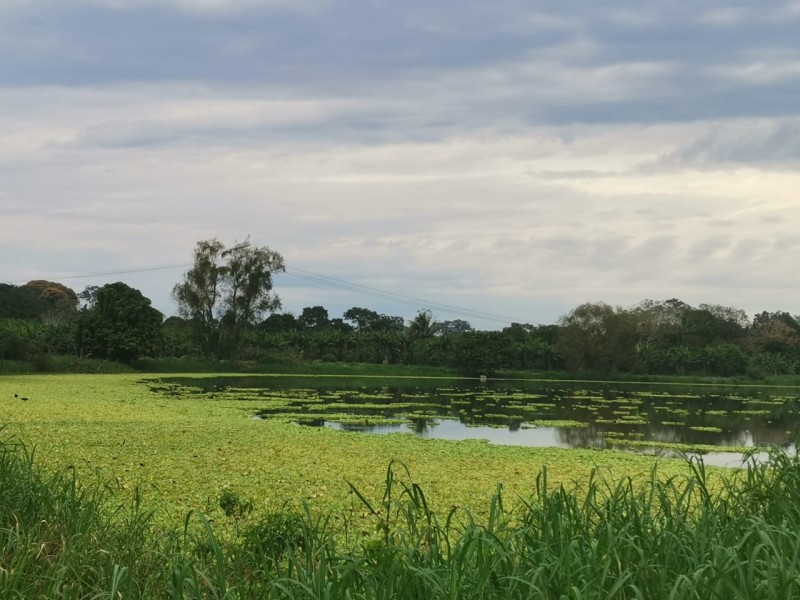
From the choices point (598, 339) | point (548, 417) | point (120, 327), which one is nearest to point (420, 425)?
point (548, 417)

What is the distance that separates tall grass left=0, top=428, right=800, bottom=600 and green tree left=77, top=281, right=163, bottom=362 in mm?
31100

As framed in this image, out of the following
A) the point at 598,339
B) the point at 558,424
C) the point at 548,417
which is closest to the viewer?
the point at 558,424

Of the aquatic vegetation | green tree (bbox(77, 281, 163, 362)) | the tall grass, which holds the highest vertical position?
green tree (bbox(77, 281, 163, 362))

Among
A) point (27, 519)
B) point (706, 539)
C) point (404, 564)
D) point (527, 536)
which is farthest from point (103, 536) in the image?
point (706, 539)

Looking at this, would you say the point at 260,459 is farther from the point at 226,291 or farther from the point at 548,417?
the point at 226,291

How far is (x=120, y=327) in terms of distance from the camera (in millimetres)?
34406

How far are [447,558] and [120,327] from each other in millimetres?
33160

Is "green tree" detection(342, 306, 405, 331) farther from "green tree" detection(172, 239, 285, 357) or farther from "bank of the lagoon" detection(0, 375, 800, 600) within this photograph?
"bank of the lagoon" detection(0, 375, 800, 600)

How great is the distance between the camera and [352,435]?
40.2 feet

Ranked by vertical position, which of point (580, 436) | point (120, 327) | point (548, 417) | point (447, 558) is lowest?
point (580, 436)

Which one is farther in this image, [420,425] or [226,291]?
[226,291]

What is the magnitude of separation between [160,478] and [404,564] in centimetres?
475

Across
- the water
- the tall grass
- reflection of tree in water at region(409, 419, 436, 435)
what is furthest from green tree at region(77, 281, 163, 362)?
the tall grass

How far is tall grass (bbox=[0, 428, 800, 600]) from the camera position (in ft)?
9.07
